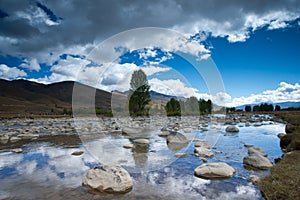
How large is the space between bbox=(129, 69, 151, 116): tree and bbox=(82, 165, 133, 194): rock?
139 ft

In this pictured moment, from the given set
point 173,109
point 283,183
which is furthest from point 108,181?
point 173,109

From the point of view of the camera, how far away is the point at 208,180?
585cm

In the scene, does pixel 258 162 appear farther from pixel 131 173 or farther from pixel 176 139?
pixel 176 139

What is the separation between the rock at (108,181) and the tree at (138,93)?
42489 mm

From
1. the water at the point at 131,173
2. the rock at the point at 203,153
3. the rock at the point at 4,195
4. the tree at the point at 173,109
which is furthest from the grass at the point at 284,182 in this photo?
the tree at the point at 173,109

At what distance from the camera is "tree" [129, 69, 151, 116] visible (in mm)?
48250

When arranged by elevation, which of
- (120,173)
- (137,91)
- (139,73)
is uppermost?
(139,73)

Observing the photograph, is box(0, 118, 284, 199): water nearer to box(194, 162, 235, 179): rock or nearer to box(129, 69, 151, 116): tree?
box(194, 162, 235, 179): rock

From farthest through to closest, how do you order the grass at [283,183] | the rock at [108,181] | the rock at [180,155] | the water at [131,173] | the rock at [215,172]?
1. the rock at [180,155]
2. the rock at [215,172]
3. the rock at [108,181]
4. the water at [131,173]
5. the grass at [283,183]

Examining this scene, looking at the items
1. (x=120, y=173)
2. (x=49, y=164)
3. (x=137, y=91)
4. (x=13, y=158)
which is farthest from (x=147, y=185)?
(x=137, y=91)

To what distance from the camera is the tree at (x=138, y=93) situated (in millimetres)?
48250

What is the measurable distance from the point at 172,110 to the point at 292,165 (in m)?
54.9

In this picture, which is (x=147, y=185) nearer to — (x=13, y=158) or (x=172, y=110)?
(x=13, y=158)

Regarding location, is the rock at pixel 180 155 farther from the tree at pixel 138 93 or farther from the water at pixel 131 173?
the tree at pixel 138 93
